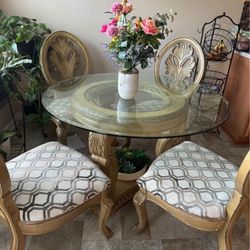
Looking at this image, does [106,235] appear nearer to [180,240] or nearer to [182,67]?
[180,240]

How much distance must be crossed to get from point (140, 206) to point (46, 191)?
1.73 feet

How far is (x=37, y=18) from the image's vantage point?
2.39 m

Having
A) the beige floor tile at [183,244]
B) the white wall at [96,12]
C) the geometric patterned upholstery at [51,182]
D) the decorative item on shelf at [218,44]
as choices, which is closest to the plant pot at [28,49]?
the white wall at [96,12]

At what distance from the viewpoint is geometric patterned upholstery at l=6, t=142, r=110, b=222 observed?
1.05 m

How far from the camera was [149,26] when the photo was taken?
4.16 feet

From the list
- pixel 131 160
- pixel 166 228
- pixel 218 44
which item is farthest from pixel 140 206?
pixel 218 44

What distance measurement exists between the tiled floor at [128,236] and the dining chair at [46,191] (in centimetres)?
15

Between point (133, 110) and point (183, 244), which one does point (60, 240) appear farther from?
point (133, 110)

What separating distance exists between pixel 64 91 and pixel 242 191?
4.14 ft

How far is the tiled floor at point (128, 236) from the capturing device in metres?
1.38

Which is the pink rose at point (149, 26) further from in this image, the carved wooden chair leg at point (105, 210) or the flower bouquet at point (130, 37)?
the carved wooden chair leg at point (105, 210)

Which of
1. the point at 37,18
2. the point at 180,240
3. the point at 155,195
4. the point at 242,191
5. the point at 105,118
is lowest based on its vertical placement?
the point at 180,240

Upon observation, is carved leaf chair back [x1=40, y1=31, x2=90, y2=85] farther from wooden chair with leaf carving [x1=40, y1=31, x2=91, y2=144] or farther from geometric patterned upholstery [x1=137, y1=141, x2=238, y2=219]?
geometric patterned upholstery [x1=137, y1=141, x2=238, y2=219]

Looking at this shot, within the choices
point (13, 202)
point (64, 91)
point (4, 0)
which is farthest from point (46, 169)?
point (4, 0)
